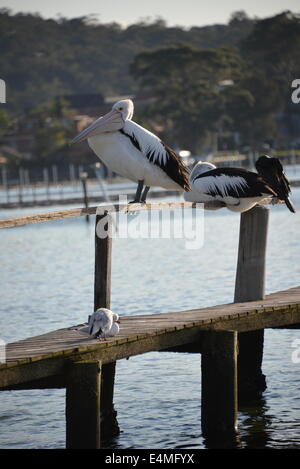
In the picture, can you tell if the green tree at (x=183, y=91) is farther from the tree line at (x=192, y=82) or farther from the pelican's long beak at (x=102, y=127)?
the pelican's long beak at (x=102, y=127)

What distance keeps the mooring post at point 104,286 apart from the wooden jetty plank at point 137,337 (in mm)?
309

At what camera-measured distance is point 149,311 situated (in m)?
20.0

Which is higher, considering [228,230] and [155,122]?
[155,122]

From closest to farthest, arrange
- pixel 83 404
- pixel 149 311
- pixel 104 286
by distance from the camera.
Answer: pixel 83 404 < pixel 104 286 < pixel 149 311

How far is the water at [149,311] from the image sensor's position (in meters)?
10.7

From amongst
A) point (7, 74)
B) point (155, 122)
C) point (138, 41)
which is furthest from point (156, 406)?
point (138, 41)

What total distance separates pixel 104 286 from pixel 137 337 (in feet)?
4.44

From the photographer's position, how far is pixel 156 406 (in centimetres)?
1159

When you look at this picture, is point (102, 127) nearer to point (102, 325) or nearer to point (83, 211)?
point (83, 211)

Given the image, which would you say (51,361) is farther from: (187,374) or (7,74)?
(7,74)
